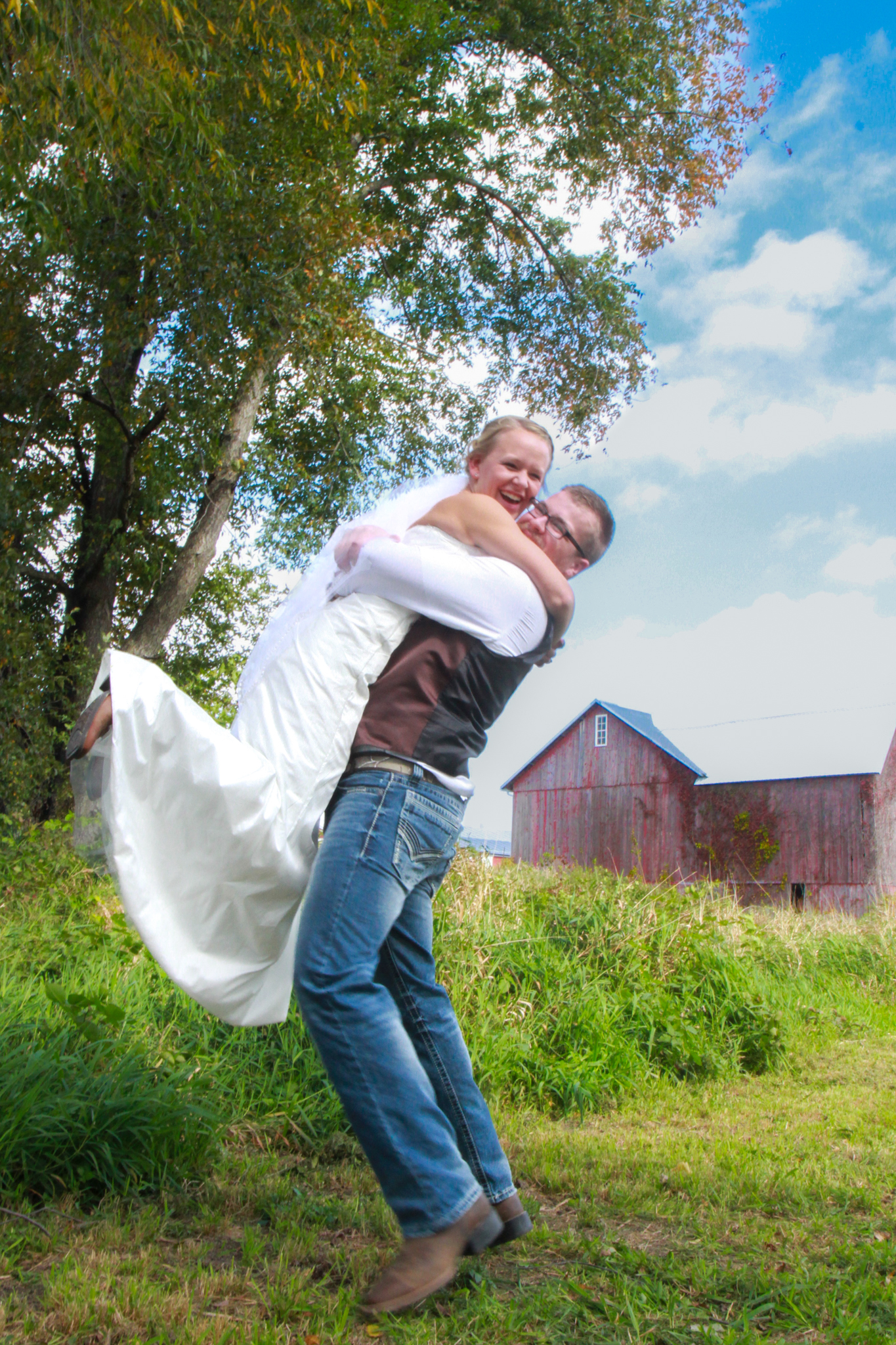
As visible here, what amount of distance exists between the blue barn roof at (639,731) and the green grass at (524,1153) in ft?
66.2

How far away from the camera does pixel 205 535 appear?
1043cm

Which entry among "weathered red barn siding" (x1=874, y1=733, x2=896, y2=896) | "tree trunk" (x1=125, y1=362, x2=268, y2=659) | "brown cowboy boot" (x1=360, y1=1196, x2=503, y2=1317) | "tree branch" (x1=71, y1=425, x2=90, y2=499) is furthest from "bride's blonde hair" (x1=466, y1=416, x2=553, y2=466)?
"weathered red barn siding" (x1=874, y1=733, x2=896, y2=896)

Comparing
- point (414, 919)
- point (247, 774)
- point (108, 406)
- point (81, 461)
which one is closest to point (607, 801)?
point (81, 461)

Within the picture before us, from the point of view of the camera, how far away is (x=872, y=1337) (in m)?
2.06

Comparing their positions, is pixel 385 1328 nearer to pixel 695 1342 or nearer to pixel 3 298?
pixel 695 1342

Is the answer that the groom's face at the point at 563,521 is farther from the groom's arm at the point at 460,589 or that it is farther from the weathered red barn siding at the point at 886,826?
the weathered red barn siding at the point at 886,826

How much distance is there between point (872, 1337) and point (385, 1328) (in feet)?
3.32

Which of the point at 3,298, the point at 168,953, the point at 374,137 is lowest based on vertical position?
the point at 168,953

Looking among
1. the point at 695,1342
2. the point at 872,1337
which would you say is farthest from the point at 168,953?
the point at 872,1337

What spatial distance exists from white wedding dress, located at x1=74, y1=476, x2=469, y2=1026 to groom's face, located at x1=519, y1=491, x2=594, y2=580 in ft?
1.64

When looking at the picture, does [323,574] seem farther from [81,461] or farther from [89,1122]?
[81,461]

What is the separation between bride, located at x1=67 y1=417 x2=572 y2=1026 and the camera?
2180 millimetres

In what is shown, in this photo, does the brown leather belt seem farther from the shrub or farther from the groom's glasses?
the shrub

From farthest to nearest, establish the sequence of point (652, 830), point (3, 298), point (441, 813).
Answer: point (652, 830), point (3, 298), point (441, 813)
